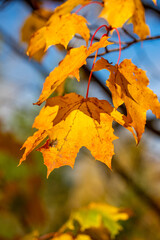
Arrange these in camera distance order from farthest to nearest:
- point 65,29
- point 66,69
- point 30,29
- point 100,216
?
1. point 30,29
2. point 100,216
3. point 65,29
4. point 66,69

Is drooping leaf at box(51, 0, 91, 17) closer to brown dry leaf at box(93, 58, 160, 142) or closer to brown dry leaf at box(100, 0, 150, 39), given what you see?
brown dry leaf at box(100, 0, 150, 39)

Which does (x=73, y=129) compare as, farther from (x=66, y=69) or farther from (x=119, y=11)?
(x=119, y=11)

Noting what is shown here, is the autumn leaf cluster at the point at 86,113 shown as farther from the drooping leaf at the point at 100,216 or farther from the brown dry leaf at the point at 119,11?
the drooping leaf at the point at 100,216

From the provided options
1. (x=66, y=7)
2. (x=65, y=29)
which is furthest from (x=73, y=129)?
(x=66, y=7)

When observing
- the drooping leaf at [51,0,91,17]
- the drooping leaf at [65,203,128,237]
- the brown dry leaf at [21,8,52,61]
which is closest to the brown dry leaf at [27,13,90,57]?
the drooping leaf at [51,0,91,17]

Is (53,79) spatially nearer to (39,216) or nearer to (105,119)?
(105,119)

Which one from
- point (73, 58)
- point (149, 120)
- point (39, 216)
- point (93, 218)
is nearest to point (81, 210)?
point (93, 218)
